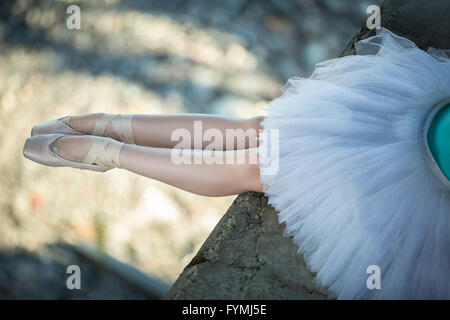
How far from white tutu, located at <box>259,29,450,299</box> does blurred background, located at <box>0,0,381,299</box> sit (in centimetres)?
60

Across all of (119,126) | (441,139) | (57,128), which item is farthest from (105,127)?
(441,139)

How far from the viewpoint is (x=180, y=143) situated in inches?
42.3

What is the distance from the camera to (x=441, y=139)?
844 millimetres

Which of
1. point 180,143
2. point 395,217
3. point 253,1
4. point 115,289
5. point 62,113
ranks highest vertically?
point 253,1

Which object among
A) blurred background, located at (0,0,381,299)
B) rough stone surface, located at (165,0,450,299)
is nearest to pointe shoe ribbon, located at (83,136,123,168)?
rough stone surface, located at (165,0,450,299)

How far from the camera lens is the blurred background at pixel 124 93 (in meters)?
1.40

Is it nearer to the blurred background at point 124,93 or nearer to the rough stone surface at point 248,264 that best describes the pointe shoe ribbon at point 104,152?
the rough stone surface at point 248,264

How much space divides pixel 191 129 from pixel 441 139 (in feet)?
1.75

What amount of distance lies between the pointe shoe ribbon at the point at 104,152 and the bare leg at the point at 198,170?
0.02m

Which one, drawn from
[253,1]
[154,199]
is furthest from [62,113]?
[253,1]

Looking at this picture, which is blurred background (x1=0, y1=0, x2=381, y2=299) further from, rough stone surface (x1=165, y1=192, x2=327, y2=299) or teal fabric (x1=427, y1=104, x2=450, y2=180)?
teal fabric (x1=427, y1=104, x2=450, y2=180)
